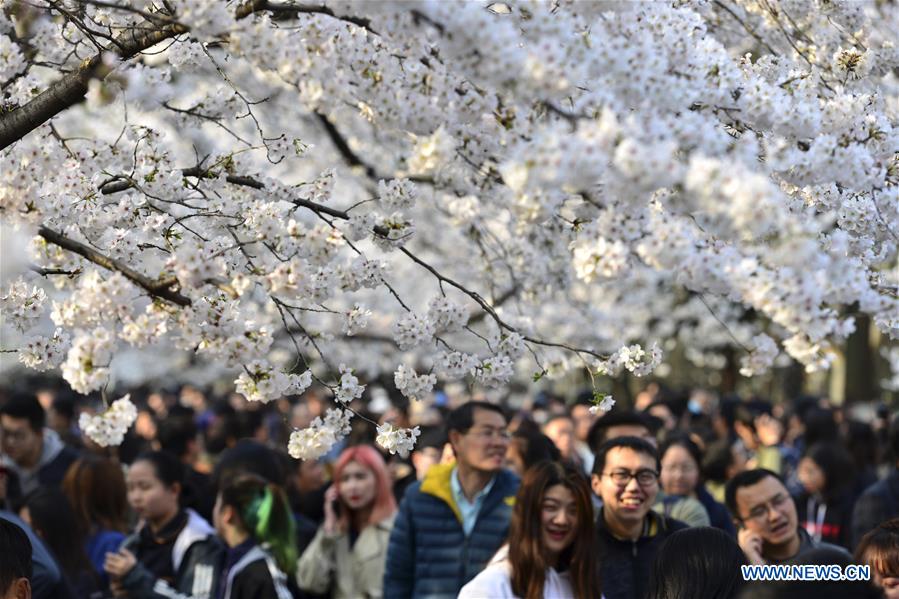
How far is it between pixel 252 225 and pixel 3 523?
147cm

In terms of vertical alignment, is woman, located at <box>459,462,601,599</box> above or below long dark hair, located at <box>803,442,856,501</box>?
below

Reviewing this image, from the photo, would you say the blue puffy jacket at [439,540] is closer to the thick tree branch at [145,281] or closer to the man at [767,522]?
the man at [767,522]

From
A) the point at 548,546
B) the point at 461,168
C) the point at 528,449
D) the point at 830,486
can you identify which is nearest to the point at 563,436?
the point at 830,486

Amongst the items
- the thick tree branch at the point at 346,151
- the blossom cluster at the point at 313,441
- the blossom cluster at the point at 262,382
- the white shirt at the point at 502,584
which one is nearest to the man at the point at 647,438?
the white shirt at the point at 502,584

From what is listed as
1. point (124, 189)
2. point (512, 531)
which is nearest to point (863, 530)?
point (512, 531)

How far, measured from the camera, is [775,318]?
2.94 m

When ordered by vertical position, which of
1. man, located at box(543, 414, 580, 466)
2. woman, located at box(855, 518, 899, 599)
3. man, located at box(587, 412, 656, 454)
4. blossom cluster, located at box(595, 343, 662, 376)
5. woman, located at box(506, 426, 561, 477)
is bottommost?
woman, located at box(855, 518, 899, 599)

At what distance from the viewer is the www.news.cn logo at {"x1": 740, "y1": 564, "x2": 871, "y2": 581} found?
2.88 m

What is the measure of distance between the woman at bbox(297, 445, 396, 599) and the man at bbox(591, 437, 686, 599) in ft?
5.66

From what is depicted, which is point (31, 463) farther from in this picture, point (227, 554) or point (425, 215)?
point (425, 215)

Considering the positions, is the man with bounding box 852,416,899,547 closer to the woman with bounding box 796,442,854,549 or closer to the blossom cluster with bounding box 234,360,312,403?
the woman with bounding box 796,442,854,549

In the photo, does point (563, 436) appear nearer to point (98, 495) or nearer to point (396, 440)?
point (98, 495)

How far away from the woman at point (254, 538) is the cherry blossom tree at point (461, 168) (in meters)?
1.64

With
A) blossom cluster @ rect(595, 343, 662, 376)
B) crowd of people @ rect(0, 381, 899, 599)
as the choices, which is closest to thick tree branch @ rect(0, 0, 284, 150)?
crowd of people @ rect(0, 381, 899, 599)
